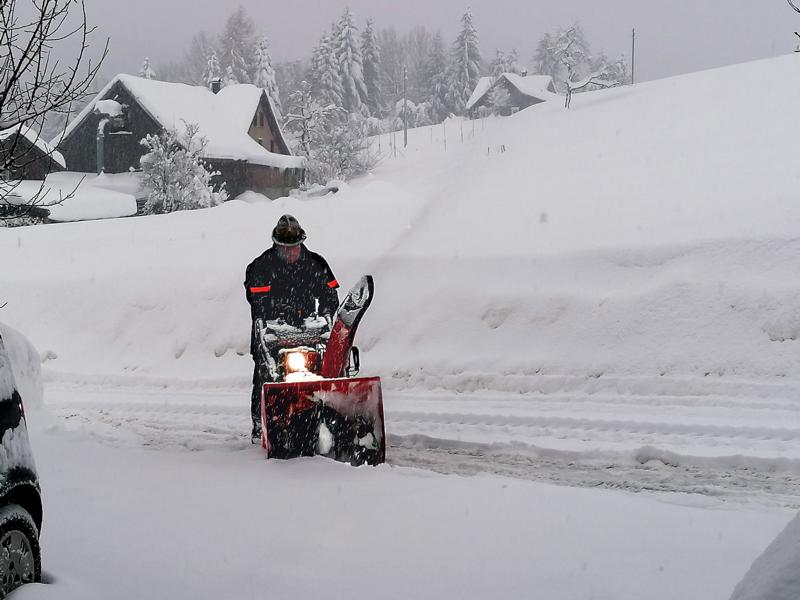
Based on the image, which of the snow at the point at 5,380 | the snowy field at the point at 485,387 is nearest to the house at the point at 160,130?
the snowy field at the point at 485,387

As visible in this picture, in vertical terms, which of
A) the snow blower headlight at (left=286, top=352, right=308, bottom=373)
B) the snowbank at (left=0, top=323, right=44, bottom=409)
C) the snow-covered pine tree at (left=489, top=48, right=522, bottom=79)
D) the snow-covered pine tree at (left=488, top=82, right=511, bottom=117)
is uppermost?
the snow-covered pine tree at (left=489, top=48, right=522, bottom=79)

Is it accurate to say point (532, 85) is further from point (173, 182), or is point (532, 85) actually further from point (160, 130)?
point (173, 182)

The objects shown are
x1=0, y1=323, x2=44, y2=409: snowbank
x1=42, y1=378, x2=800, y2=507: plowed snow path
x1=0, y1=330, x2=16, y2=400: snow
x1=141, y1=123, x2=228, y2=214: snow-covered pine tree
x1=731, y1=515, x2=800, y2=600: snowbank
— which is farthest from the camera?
x1=141, y1=123, x2=228, y2=214: snow-covered pine tree

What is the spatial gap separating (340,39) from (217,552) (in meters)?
Answer: 66.2

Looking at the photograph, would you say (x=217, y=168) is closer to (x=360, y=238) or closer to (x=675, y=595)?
(x=360, y=238)

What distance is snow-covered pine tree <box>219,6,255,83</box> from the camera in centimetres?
7388

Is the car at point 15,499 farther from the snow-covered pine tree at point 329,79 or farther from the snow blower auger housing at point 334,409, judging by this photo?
the snow-covered pine tree at point 329,79

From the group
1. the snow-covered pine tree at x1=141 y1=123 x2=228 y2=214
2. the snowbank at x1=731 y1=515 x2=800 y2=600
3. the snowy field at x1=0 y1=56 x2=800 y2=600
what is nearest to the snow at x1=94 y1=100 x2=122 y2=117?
the snow-covered pine tree at x1=141 y1=123 x2=228 y2=214

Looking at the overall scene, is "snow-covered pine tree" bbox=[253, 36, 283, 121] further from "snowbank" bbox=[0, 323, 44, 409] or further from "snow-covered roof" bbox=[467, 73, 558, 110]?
"snowbank" bbox=[0, 323, 44, 409]

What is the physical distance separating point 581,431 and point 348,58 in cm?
6258

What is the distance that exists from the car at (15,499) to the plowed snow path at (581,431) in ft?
12.1

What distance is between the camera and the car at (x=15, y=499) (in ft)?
10.3

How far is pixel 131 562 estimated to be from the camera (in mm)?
4109

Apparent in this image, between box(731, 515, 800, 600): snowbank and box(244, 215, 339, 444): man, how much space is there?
5485mm
